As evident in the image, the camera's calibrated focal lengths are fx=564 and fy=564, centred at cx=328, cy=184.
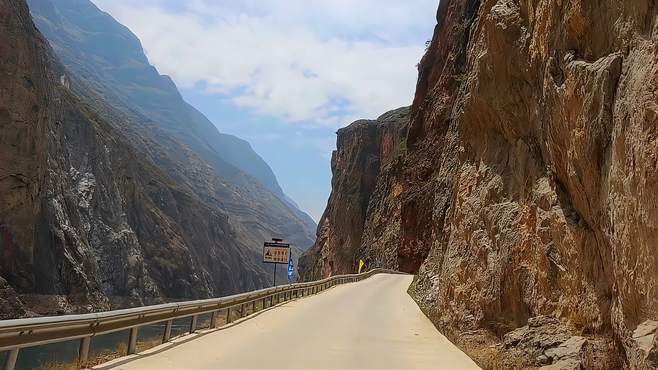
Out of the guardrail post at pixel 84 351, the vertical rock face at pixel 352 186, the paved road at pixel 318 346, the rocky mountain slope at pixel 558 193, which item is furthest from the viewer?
the vertical rock face at pixel 352 186

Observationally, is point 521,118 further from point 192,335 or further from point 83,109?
point 83,109

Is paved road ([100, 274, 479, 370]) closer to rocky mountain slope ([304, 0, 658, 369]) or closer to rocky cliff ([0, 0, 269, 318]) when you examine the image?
rocky mountain slope ([304, 0, 658, 369])

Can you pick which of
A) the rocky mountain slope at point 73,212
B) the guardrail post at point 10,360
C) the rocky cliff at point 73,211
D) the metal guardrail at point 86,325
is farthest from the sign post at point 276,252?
the guardrail post at point 10,360

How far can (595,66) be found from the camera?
8234mm

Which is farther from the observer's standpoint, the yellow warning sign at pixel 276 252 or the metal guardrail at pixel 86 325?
the yellow warning sign at pixel 276 252

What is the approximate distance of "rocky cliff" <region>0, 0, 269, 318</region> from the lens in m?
47.0

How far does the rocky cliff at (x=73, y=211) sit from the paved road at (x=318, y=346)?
26.4m

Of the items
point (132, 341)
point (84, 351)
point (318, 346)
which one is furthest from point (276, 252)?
point (84, 351)

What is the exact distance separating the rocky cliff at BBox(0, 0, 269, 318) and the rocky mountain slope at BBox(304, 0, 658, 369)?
32247 millimetres

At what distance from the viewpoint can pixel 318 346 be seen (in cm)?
1227

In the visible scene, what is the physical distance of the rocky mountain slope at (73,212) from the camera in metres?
47.0

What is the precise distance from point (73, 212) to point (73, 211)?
0.18m

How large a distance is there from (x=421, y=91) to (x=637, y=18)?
46732 millimetres

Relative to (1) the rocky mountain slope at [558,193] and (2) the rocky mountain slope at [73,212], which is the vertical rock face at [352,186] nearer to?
(2) the rocky mountain slope at [73,212]
